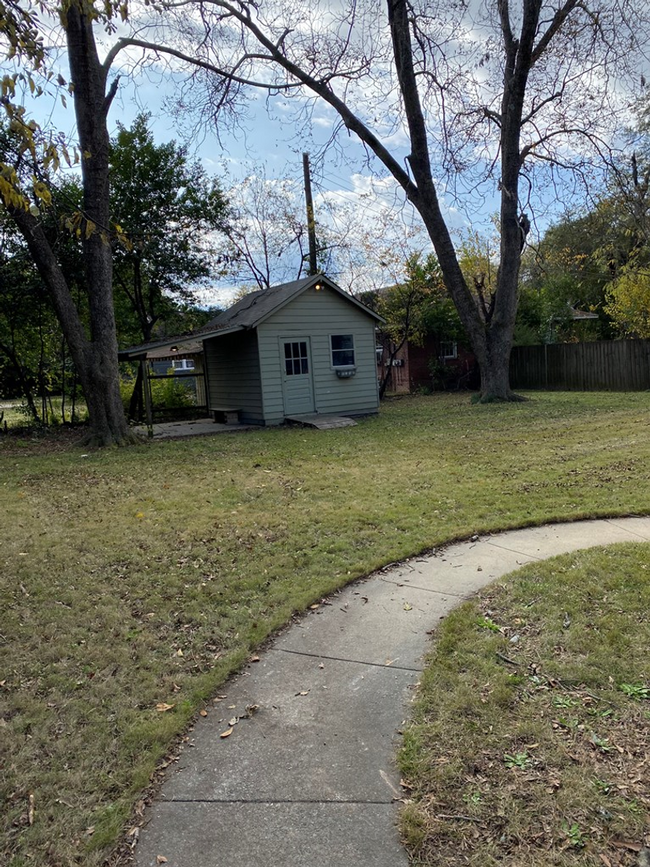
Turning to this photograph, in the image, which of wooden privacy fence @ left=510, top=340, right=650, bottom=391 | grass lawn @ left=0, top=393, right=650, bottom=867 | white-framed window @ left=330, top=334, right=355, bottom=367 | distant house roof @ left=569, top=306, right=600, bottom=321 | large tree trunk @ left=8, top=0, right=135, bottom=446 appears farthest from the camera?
distant house roof @ left=569, top=306, right=600, bottom=321

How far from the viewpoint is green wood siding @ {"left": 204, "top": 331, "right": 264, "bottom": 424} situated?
46.2 ft

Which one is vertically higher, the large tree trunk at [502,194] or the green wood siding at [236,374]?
the large tree trunk at [502,194]

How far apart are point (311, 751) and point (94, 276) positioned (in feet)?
35.5

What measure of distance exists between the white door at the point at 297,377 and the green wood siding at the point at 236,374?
702mm

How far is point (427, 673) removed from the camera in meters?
2.86

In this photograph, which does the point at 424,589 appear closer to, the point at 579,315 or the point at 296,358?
the point at 296,358

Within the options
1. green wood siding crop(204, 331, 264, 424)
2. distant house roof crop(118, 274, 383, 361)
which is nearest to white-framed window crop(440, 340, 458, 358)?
distant house roof crop(118, 274, 383, 361)

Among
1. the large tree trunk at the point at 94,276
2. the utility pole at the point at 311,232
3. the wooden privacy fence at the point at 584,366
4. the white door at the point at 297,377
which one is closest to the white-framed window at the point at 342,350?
the white door at the point at 297,377

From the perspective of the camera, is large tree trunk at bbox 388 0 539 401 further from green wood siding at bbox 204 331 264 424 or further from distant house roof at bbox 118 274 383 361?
green wood siding at bbox 204 331 264 424

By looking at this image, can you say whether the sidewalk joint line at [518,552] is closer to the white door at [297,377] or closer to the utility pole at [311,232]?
the white door at [297,377]

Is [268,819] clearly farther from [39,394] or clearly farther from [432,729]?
[39,394]

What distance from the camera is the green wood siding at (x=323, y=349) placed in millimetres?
13953

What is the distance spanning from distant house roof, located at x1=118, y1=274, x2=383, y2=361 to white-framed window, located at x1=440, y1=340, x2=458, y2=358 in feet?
28.2

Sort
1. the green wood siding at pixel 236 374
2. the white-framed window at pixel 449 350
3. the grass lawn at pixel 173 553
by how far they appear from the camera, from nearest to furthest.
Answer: the grass lawn at pixel 173 553, the green wood siding at pixel 236 374, the white-framed window at pixel 449 350
